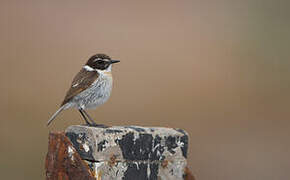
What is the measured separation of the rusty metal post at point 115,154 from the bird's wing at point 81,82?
7.68 ft

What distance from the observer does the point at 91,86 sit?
6.46 m

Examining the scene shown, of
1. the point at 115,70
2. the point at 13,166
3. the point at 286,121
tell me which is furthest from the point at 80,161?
the point at 286,121

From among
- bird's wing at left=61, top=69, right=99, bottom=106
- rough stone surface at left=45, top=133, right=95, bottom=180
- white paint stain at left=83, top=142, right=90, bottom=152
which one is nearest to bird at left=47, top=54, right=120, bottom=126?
bird's wing at left=61, top=69, right=99, bottom=106

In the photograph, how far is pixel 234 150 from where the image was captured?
13000 mm

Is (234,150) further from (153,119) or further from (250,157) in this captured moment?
(153,119)

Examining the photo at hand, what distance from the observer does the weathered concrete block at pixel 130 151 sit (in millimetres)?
3902

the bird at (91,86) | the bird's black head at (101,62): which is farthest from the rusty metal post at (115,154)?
the bird's black head at (101,62)

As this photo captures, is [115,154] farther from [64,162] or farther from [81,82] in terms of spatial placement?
[81,82]

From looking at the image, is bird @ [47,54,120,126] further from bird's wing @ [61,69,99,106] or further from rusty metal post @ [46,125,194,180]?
rusty metal post @ [46,125,194,180]

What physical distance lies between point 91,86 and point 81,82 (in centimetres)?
11

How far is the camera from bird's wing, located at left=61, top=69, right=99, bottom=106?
6457mm

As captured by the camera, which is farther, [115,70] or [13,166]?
[115,70]

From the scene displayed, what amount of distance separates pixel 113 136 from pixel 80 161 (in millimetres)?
220

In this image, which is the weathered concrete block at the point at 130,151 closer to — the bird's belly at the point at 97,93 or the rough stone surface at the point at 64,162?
the rough stone surface at the point at 64,162
